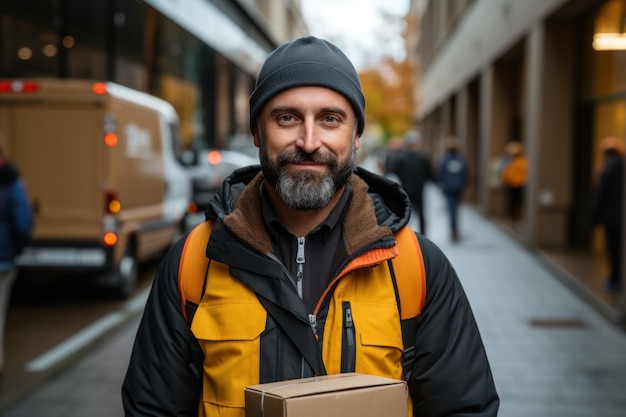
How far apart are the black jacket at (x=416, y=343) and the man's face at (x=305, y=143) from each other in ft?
0.45

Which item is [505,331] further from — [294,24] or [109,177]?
[294,24]

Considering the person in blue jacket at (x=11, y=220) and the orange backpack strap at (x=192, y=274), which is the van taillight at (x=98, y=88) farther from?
the orange backpack strap at (x=192, y=274)

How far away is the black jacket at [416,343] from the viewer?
2.21 meters

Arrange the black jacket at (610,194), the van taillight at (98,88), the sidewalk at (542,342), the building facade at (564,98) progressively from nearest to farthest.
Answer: the sidewalk at (542,342) → the van taillight at (98,88) → the black jacket at (610,194) → the building facade at (564,98)

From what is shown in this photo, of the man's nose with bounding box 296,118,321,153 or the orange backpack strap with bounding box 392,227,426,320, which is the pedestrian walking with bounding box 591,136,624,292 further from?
the man's nose with bounding box 296,118,321,153

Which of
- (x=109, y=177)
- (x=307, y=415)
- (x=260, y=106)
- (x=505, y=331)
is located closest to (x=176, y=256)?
(x=260, y=106)

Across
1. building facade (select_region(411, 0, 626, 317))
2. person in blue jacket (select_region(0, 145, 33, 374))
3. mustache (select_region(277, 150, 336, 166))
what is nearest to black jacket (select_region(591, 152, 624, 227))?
building facade (select_region(411, 0, 626, 317))

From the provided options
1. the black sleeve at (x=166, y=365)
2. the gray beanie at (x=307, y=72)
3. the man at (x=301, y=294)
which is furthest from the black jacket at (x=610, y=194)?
the black sleeve at (x=166, y=365)

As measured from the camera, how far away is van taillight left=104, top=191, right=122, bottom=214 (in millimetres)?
9656

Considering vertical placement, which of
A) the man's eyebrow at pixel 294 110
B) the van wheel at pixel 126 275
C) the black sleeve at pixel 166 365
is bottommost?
the van wheel at pixel 126 275

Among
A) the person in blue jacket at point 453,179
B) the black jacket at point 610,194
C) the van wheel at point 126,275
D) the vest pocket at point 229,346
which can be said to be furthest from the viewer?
the person in blue jacket at point 453,179

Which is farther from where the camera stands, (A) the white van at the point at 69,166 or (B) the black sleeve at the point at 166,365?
(A) the white van at the point at 69,166

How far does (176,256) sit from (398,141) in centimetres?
1454

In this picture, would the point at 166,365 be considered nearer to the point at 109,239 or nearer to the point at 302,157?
the point at 302,157
